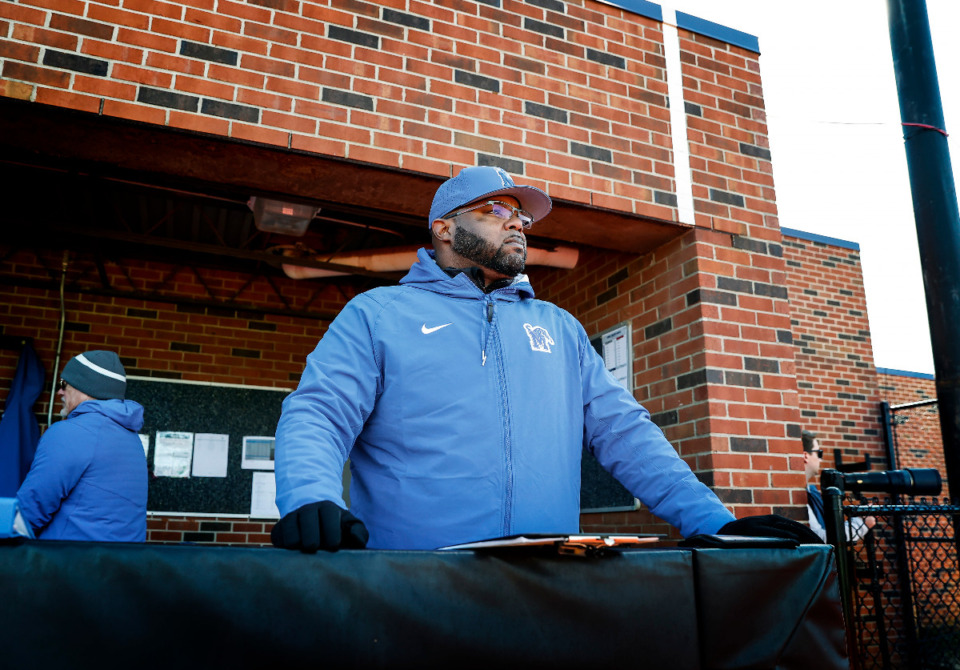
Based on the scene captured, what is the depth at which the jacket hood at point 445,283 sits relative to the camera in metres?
2.16

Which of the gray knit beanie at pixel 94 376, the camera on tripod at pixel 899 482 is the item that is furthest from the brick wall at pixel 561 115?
the gray knit beanie at pixel 94 376

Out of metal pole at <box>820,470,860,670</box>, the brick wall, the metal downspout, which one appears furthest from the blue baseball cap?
the metal downspout

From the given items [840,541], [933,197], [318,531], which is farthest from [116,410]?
[933,197]

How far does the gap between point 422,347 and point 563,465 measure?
0.51 meters

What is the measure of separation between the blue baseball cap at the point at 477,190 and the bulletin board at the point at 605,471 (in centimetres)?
201

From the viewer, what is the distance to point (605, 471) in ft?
14.0

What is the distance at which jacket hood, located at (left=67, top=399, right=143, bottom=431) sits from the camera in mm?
3525

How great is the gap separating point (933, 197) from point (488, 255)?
339 centimetres

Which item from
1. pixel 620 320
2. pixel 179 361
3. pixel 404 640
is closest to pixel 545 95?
pixel 620 320

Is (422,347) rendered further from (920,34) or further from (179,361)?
(179,361)

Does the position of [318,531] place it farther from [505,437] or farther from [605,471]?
[605,471]

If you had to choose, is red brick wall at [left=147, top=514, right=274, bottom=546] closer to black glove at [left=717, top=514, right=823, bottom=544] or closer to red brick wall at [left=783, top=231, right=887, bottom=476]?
black glove at [left=717, top=514, right=823, bottom=544]

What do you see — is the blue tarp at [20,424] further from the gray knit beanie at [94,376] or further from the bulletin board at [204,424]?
the gray knit beanie at [94,376]

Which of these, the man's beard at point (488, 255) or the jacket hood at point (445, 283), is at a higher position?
the man's beard at point (488, 255)
